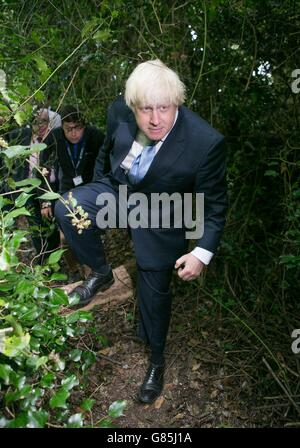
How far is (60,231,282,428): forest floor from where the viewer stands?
2.60 m

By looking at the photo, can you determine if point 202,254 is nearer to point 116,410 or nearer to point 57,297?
point 57,297

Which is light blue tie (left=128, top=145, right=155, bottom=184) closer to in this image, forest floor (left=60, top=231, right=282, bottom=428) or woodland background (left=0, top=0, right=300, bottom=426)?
woodland background (left=0, top=0, right=300, bottom=426)

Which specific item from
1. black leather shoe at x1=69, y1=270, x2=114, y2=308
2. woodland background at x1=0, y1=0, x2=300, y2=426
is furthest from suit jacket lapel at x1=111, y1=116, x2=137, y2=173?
black leather shoe at x1=69, y1=270, x2=114, y2=308

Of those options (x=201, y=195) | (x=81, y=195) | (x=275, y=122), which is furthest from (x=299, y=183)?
(x=81, y=195)

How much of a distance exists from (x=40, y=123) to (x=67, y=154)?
0.70 meters

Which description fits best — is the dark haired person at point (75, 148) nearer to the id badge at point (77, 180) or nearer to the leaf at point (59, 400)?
the id badge at point (77, 180)

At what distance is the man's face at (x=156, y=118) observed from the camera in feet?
6.77

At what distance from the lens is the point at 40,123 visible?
2.97 m

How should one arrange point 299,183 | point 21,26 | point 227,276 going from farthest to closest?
point 227,276, point 299,183, point 21,26

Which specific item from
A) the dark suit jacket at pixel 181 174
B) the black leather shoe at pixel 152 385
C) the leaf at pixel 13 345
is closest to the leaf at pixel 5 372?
the leaf at pixel 13 345

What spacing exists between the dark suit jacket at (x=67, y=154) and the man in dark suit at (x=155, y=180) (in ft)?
3.11

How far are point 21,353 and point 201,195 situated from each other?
1346 millimetres

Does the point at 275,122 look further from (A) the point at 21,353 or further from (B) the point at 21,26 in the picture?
(A) the point at 21,353
